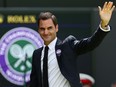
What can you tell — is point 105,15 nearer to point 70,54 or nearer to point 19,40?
point 70,54

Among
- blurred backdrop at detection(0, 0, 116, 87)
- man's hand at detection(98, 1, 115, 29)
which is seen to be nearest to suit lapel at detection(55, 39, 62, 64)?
man's hand at detection(98, 1, 115, 29)

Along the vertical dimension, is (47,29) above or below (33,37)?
above

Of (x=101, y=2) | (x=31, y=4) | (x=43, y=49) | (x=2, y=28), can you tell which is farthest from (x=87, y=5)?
(x=43, y=49)

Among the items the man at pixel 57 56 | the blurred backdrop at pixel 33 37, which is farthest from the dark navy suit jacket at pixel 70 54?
the blurred backdrop at pixel 33 37

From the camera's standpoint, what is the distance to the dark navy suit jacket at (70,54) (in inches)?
130

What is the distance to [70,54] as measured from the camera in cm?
340

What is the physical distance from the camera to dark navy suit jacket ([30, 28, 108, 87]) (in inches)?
130

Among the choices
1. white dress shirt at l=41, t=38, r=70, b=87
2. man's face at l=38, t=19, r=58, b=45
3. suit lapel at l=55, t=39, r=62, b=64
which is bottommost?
white dress shirt at l=41, t=38, r=70, b=87

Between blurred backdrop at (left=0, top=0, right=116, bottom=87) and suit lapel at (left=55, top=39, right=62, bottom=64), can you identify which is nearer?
suit lapel at (left=55, top=39, right=62, bottom=64)

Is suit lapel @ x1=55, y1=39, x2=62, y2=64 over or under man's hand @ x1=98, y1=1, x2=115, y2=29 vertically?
under

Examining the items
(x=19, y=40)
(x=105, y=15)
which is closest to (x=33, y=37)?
(x=19, y=40)

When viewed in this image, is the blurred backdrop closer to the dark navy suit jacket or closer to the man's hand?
the dark navy suit jacket

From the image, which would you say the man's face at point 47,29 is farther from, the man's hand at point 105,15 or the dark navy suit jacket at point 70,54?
the man's hand at point 105,15

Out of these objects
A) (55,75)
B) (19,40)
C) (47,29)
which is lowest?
(19,40)
